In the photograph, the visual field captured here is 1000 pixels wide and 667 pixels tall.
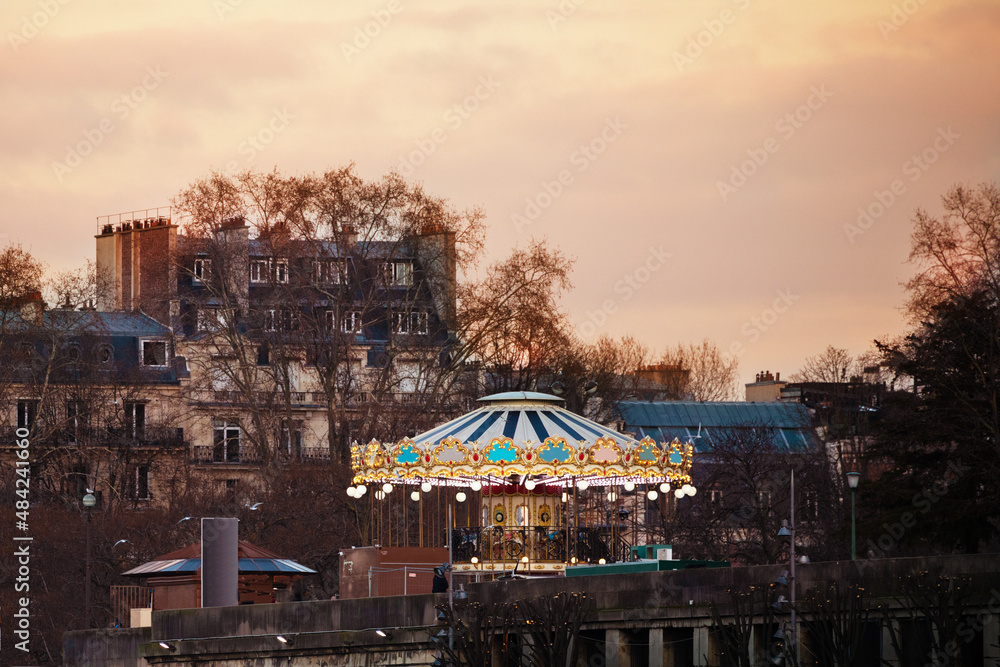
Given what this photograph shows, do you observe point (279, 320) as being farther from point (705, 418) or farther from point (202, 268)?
point (705, 418)

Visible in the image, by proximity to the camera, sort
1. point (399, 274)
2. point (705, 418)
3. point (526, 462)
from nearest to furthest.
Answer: point (526, 462)
point (399, 274)
point (705, 418)

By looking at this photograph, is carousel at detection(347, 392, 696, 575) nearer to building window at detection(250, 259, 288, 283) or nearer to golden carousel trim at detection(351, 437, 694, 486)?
golden carousel trim at detection(351, 437, 694, 486)

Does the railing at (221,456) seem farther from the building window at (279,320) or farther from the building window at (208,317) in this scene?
the building window at (208,317)

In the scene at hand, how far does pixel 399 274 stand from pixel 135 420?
39.5 feet

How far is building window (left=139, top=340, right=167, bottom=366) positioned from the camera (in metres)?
86.7

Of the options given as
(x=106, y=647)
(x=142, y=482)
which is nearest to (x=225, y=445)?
(x=142, y=482)

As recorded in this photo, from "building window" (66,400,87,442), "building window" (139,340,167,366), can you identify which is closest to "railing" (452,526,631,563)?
"building window" (66,400,87,442)

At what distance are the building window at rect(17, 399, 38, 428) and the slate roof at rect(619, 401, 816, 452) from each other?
1078 inches

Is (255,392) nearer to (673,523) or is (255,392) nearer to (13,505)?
(13,505)

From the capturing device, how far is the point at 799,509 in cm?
6338

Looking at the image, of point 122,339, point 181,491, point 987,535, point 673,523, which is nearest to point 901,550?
point 987,535

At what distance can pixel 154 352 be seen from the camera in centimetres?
8688

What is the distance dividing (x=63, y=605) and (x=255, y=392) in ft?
65.8

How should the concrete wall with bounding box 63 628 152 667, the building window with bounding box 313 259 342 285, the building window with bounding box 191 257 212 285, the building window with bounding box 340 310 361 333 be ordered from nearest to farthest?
the concrete wall with bounding box 63 628 152 667
the building window with bounding box 340 310 361 333
the building window with bounding box 313 259 342 285
the building window with bounding box 191 257 212 285
